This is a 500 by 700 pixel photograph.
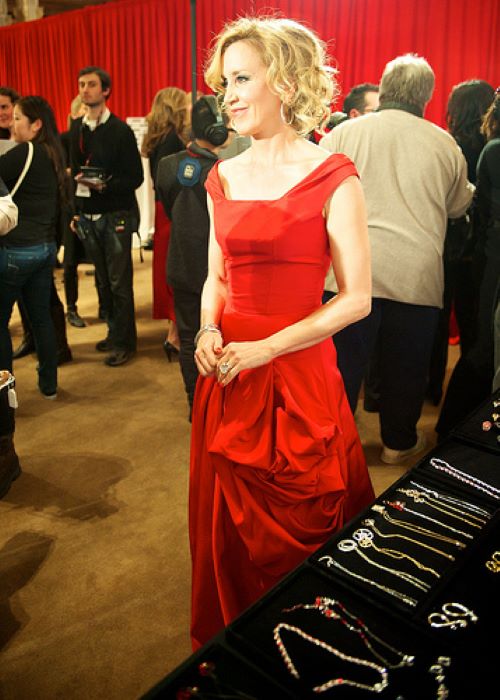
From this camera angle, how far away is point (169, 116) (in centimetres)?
441

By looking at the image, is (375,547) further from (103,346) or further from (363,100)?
(103,346)

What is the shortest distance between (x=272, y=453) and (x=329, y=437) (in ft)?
0.43

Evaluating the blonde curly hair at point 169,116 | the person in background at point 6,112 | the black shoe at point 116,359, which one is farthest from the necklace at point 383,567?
the person in background at point 6,112

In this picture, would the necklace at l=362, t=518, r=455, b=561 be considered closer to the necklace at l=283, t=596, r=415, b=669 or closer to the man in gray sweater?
the necklace at l=283, t=596, r=415, b=669

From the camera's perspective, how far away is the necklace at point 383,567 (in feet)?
3.49

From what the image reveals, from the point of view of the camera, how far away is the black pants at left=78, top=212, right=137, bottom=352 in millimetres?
3979

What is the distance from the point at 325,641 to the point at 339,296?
2.30 ft

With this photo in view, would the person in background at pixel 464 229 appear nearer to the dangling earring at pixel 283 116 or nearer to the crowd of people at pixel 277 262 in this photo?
the crowd of people at pixel 277 262

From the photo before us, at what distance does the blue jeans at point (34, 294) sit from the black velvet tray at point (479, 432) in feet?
7.67

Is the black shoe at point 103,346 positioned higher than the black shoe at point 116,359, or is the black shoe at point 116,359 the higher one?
the black shoe at point 116,359

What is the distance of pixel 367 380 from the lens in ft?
11.5

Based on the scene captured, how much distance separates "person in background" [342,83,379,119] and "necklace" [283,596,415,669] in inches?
115

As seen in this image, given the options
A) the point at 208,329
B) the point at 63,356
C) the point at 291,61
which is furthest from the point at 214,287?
the point at 63,356

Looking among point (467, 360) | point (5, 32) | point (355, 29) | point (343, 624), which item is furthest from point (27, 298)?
point (5, 32)
